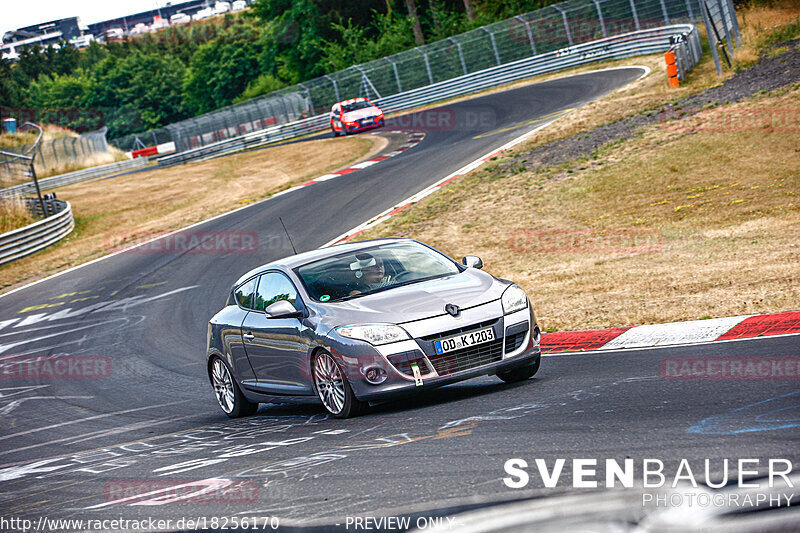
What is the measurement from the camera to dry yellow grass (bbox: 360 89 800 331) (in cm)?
1143

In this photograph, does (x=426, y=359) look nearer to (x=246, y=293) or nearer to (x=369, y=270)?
(x=369, y=270)

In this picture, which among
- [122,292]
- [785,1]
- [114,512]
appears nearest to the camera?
[114,512]

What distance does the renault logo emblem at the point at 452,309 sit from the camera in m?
7.65

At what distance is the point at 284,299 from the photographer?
881 cm

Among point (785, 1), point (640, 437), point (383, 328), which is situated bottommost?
point (640, 437)

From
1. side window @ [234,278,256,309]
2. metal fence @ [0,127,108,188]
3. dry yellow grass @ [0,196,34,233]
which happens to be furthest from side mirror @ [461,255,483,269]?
metal fence @ [0,127,108,188]

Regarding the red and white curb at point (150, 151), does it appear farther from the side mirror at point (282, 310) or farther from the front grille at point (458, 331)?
the front grille at point (458, 331)

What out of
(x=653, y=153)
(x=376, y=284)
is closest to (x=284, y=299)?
(x=376, y=284)

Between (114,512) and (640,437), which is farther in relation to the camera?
(114,512)

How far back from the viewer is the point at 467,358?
764cm

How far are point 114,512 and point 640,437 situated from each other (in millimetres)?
3379

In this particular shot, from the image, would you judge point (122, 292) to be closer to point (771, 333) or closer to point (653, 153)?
point (653, 153)

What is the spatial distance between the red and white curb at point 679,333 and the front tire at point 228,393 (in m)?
3.34

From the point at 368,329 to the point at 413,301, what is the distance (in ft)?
1.72
